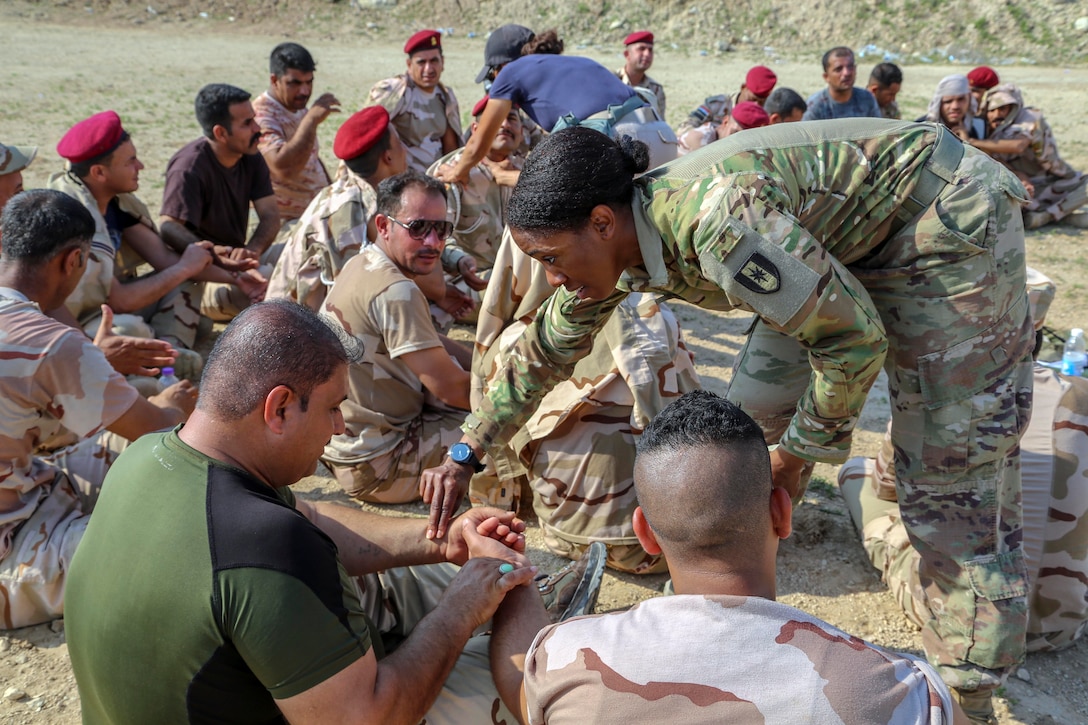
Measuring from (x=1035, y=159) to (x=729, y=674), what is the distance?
29.7 ft

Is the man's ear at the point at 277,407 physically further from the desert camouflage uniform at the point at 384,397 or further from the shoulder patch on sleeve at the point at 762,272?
the desert camouflage uniform at the point at 384,397

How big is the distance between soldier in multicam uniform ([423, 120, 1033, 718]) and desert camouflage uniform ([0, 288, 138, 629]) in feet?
4.31

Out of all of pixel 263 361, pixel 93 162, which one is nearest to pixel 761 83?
pixel 93 162

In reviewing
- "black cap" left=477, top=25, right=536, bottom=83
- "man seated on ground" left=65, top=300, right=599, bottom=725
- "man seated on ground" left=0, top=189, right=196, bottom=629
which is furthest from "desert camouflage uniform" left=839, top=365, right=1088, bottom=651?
"black cap" left=477, top=25, right=536, bottom=83

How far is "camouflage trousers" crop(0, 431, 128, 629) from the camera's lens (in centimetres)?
330

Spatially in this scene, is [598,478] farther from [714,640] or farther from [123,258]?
[123,258]

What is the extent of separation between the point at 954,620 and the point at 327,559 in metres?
2.11

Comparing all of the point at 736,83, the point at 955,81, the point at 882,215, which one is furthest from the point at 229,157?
the point at 736,83

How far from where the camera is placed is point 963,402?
2.80 meters

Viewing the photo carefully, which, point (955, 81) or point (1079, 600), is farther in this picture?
point (955, 81)

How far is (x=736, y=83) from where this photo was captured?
17.7 m

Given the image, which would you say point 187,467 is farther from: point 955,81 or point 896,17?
point 896,17

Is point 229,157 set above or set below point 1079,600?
above

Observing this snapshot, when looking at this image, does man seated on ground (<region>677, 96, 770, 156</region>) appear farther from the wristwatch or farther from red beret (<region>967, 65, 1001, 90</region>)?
the wristwatch
